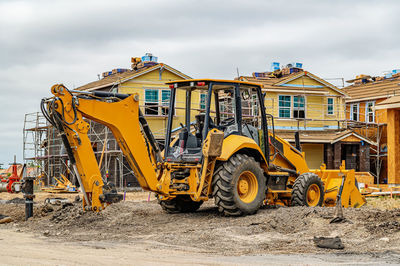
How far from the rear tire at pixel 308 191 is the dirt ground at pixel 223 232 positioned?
1.36m

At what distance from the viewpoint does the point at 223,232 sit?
37.7 ft

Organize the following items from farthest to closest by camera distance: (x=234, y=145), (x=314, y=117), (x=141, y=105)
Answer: (x=314, y=117) → (x=141, y=105) → (x=234, y=145)

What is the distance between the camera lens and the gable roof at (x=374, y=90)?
122 ft

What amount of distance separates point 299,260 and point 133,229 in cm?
502

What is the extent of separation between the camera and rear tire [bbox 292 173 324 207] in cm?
1477

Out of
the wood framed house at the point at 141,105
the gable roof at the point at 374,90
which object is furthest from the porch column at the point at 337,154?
the wood framed house at the point at 141,105

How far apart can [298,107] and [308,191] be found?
2090 centimetres

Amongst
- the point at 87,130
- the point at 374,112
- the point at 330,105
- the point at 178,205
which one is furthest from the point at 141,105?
the point at 87,130

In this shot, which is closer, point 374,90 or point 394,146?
point 394,146

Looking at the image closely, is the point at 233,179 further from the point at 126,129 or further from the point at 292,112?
the point at 292,112

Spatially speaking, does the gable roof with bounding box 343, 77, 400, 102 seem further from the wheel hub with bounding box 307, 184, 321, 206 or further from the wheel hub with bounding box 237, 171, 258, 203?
the wheel hub with bounding box 237, 171, 258, 203

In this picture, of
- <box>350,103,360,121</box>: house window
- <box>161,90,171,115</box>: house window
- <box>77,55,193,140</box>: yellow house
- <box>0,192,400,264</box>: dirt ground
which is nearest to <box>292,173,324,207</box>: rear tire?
<box>0,192,400,264</box>: dirt ground

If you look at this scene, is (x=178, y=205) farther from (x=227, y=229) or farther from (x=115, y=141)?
(x=115, y=141)

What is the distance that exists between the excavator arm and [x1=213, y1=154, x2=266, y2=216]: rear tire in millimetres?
1488
